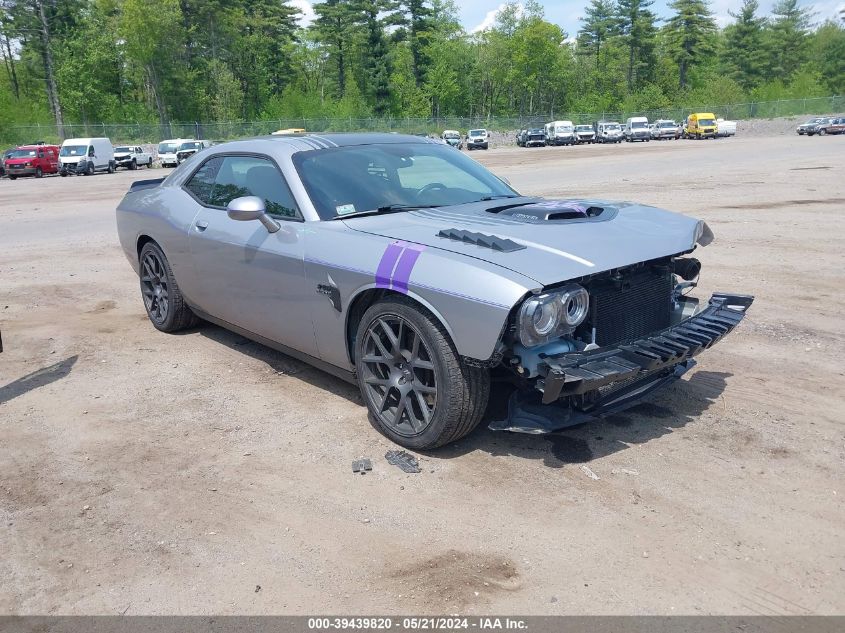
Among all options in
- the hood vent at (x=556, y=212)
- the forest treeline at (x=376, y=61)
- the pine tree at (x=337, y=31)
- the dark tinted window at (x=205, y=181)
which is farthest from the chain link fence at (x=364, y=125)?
the hood vent at (x=556, y=212)

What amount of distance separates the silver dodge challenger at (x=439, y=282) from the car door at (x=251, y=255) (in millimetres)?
15

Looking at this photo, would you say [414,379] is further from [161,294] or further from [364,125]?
[364,125]

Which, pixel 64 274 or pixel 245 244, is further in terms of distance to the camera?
pixel 64 274

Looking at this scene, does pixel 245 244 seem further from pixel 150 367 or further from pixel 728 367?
pixel 728 367

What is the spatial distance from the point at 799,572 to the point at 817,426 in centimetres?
159

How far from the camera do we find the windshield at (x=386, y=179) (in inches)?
180

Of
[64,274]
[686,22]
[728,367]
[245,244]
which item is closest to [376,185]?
[245,244]

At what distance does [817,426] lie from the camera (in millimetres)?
4203

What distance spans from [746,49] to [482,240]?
108 meters

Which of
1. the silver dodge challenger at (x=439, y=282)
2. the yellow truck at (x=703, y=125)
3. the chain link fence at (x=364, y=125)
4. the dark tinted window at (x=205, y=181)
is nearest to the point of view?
the silver dodge challenger at (x=439, y=282)

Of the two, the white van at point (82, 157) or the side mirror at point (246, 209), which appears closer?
the side mirror at point (246, 209)

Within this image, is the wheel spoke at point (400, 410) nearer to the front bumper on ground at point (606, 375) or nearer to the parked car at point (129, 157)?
the front bumper on ground at point (606, 375)

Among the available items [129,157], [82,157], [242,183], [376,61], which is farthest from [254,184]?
[376,61]

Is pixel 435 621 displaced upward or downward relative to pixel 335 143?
downward
